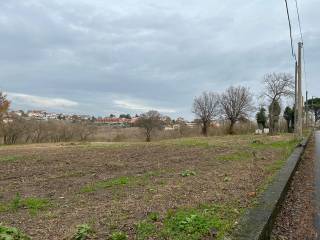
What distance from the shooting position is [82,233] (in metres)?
4.91

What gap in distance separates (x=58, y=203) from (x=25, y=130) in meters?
52.5

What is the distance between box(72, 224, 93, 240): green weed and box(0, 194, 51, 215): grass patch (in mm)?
1973

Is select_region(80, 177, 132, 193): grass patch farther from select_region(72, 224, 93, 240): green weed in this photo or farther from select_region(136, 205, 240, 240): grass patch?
select_region(72, 224, 93, 240): green weed

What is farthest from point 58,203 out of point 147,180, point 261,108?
point 261,108

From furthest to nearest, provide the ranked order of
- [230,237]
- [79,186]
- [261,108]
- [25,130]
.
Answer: [261,108], [25,130], [79,186], [230,237]

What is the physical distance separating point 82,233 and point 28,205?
9.48ft

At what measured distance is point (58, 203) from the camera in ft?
24.5

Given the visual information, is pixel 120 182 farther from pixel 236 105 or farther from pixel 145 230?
pixel 236 105

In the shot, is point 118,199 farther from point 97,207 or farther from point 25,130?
point 25,130

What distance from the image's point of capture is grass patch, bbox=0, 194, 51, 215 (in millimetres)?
→ 7094

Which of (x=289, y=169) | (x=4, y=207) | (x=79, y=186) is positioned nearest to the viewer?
(x=4, y=207)

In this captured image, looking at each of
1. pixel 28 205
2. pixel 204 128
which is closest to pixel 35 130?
pixel 204 128

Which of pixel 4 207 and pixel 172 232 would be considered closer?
pixel 172 232

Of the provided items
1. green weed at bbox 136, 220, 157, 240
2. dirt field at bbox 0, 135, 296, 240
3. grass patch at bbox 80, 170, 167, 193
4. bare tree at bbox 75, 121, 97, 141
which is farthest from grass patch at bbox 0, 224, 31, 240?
bare tree at bbox 75, 121, 97, 141
